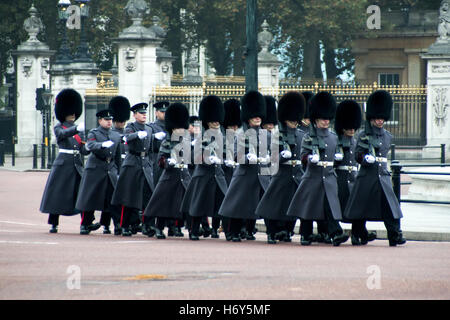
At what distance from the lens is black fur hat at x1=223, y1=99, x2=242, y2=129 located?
47.3 ft

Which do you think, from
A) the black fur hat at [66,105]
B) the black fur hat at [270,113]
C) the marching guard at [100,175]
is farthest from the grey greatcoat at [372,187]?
the black fur hat at [66,105]

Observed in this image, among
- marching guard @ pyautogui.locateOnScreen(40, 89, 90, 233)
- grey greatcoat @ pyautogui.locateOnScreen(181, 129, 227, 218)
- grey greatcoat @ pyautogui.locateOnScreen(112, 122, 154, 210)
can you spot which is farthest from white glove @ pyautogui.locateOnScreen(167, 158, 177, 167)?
marching guard @ pyautogui.locateOnScreen(40, 89, 90, 233)

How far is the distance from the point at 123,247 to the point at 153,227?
194 centimetres

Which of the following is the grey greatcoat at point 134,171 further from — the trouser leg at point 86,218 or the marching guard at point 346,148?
the marching guard at point 346,148

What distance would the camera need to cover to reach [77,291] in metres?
8.59

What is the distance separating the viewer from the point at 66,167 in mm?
14727

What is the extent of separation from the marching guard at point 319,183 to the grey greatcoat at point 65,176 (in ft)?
10.3

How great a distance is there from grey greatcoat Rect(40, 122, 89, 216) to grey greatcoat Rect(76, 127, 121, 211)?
21cm

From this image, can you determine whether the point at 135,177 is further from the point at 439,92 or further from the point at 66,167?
the point at 439,92

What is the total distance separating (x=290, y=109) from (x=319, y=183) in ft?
3.74
